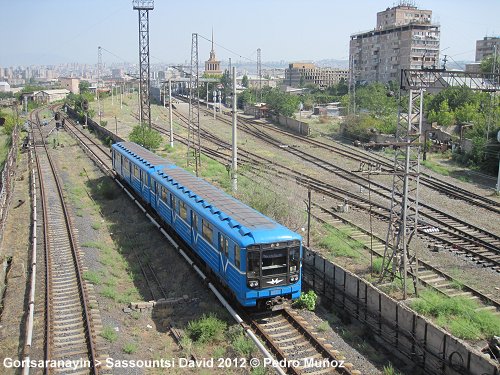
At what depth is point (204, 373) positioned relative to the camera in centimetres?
1134

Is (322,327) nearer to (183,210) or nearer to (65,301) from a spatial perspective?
(183,210)

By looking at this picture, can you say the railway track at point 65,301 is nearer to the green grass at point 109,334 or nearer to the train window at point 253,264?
the green grass at point 109,334

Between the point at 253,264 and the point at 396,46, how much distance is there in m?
118

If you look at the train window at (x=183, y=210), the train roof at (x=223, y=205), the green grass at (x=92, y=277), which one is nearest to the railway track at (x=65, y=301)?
the green grass at (x=92, y=277)

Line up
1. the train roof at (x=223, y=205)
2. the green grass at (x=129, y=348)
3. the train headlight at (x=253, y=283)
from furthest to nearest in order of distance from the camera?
1. the train roof at (x=223, y=205)
2. the train headlight at (x=253, y=283)
3. the green grass at (x=129, y=348)

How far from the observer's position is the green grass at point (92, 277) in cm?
1636

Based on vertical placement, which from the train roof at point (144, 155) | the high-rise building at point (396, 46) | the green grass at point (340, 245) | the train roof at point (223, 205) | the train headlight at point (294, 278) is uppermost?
the high-rise building at point (396, 46)

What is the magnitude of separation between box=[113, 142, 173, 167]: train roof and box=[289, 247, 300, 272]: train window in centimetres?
1211

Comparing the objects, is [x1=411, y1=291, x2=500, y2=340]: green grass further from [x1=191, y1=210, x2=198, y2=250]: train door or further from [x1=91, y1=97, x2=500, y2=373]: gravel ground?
[x1=191, y1=210, x2=198, y2=250]: train door

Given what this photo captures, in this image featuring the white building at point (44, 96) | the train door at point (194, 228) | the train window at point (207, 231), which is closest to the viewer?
the train window at point (207, 231)

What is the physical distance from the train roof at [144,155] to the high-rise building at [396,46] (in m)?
77.2

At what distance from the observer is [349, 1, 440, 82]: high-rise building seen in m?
116

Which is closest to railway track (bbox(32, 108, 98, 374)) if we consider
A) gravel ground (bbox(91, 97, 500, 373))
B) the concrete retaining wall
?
the concrete retaining wall

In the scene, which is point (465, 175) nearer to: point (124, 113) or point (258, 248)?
point (258, 248)
